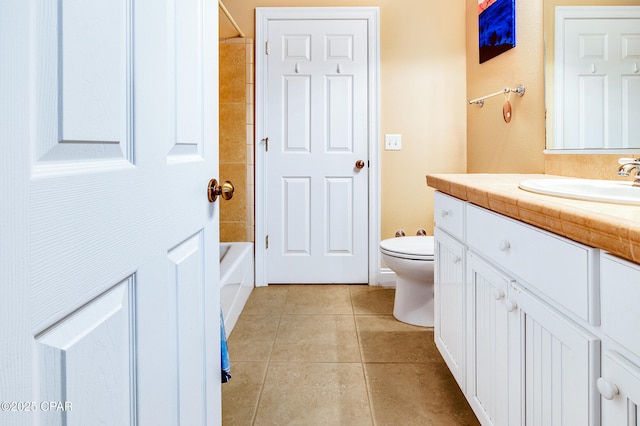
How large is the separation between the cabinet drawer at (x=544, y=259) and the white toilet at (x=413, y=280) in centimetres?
96

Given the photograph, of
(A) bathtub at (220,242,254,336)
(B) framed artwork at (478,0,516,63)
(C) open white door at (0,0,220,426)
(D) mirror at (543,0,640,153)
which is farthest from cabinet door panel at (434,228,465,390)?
(B) framed artwork at (478,0,516,63)

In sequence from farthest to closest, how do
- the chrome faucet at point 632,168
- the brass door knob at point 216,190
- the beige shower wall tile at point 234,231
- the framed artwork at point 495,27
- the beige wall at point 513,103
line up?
the beige shower wall tile at point 234,231 → the framed artwork at point 495,27 → the beige wall at point 513,103 → the chrome faucet at point 632,168 → the brass door knob at point 216,190

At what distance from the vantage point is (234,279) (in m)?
2.40

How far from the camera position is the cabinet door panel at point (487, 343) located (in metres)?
1.10

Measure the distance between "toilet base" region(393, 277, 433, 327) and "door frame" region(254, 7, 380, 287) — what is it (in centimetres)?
70

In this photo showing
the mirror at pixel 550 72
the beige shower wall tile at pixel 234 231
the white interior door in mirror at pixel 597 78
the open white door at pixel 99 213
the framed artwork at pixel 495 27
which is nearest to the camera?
the open white door at pixel 99 213

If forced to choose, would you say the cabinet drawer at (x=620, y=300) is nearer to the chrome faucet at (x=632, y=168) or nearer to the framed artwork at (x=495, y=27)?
the chrome faucet at (x=632, y=168)

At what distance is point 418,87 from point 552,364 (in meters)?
2.47

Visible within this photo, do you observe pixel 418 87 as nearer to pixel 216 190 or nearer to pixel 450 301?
pixel 450 301

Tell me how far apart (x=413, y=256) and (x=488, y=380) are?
3.43ft

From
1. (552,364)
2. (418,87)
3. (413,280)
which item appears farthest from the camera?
(418,87)

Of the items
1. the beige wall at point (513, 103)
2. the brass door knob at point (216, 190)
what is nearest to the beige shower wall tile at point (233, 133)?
the beige wall at point (513, 103)

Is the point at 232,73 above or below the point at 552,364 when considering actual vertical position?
above

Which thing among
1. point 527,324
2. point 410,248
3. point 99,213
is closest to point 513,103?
point 410,248
